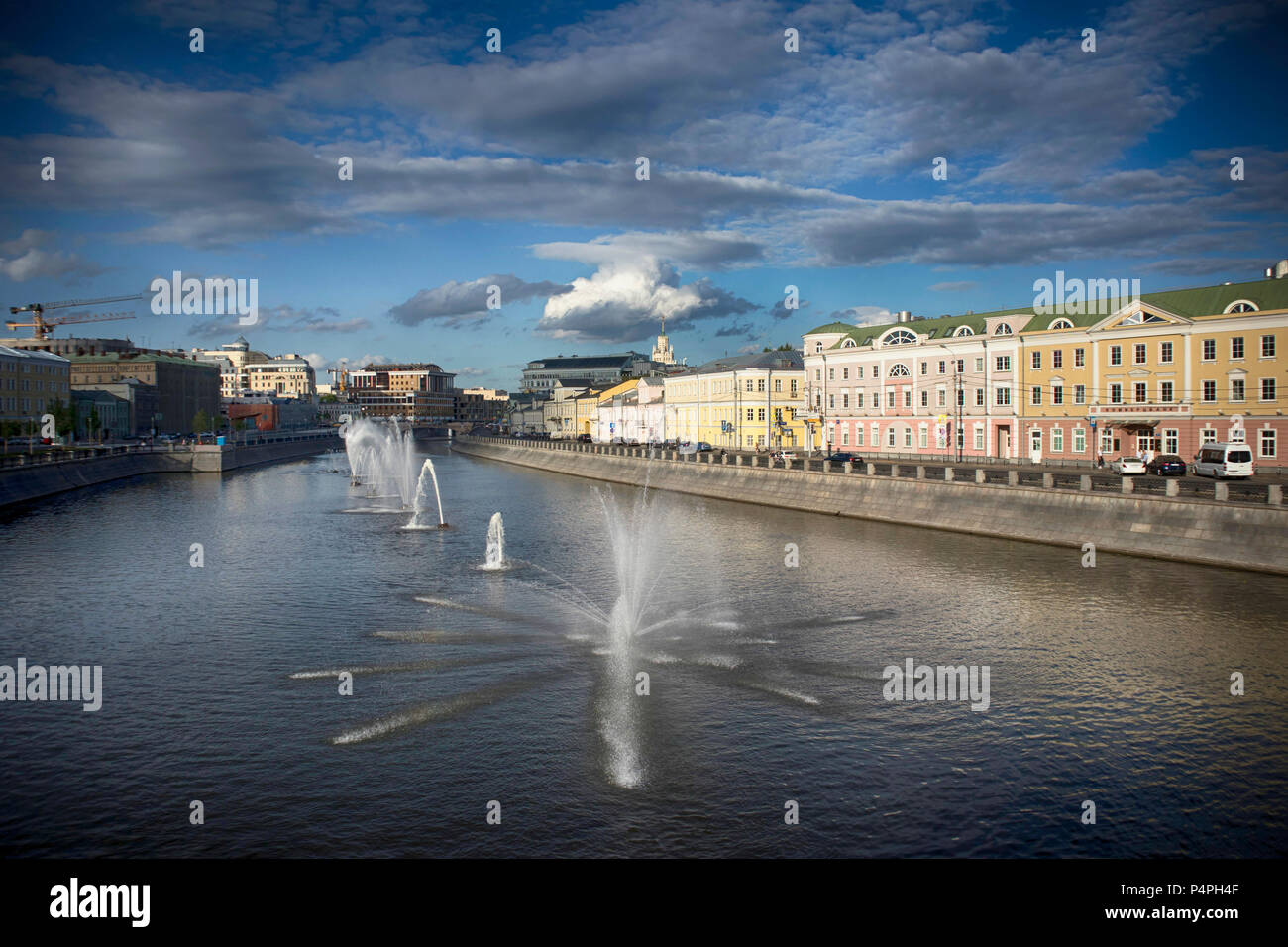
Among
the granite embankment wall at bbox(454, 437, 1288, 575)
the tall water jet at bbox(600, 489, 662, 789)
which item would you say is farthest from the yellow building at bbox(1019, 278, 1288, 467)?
the tall water jet at bbox(600, 489, 662, 789)

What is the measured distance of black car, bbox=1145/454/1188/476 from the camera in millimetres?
52100

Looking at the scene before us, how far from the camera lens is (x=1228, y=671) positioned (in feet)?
78.6

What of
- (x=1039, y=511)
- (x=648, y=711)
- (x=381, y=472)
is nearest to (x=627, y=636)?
(x=648, y=711)

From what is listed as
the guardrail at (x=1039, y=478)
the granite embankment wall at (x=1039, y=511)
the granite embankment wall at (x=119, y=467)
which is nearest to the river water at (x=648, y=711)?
the granite embankment wall at (x=1039, y=511)

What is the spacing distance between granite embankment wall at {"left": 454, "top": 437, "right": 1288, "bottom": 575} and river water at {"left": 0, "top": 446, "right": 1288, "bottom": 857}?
173cm

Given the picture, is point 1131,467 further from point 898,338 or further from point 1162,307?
point 898,338

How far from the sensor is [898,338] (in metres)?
85.4

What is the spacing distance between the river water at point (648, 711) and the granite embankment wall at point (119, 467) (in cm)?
3297

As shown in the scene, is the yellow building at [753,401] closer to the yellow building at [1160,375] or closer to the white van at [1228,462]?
the yellow building at [1160,375]

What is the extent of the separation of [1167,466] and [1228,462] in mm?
4209

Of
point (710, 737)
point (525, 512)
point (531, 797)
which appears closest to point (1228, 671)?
point (710, 737)

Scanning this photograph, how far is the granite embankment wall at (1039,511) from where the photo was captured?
36719 millimetres

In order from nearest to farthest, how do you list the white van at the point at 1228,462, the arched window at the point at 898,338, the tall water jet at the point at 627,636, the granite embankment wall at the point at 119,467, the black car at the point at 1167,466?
the tall water jet at the point at 627,636
the white van at the point at 1228,462
the black car at the point at 1167,466
the granite embankment wall at the point at 119,467
the arched window at the point at 898,338

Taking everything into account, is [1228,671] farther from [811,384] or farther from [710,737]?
[811,384]
